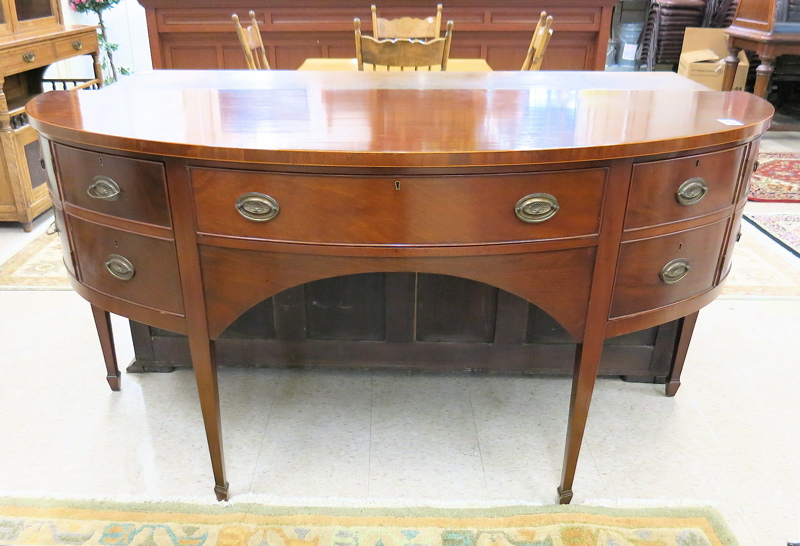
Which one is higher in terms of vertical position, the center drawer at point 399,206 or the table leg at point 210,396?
the center drawer at point 399,206

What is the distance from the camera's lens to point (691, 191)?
1.27 m

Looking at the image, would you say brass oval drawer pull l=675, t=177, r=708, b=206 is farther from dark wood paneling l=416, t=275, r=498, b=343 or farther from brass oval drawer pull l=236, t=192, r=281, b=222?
brass oval drawer pull l=236, t=192, r=281, b=222

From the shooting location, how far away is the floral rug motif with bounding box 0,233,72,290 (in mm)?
2570

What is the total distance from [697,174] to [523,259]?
1.23ft

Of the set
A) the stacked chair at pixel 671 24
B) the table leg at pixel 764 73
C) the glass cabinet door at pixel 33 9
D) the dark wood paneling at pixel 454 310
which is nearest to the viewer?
the dark wood paneling at pixel 454 310

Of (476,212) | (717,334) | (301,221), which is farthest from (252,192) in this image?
(717,334)

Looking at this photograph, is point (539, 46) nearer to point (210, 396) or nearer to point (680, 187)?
point (680, 187)

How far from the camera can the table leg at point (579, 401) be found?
1.38 metres

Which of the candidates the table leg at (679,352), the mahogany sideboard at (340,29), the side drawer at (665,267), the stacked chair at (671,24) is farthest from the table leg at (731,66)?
the side drawer at (665,267)

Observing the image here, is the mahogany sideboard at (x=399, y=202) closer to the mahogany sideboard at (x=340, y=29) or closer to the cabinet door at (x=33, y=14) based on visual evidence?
the cabinet door at (x=33, y=14)

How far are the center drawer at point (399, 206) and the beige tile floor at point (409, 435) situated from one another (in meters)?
0.69

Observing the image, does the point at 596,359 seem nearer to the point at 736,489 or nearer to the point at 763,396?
the point at 736,489

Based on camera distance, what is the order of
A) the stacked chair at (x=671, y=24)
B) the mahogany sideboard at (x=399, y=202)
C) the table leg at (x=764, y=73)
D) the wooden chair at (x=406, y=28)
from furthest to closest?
the stacked chair at (x=671, y=24) < the table leg at (x=764, y=73) < the wooden chair at (x=406, y=28) < the mahogany sideboard at (x=399, y=202)

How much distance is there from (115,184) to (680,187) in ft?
3.54
